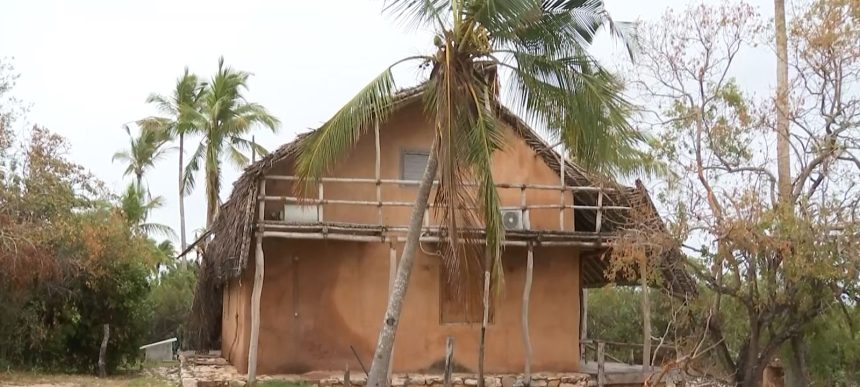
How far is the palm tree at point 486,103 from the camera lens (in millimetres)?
9914

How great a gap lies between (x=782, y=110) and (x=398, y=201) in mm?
6319

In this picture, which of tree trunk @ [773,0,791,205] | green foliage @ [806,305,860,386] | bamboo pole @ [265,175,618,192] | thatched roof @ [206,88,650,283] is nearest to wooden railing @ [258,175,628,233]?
bamboo pole @ [265,175,618,192]

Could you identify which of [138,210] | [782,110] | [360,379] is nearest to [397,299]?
[360,379]

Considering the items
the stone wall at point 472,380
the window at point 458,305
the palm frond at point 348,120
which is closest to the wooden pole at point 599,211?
the window at point 458,305

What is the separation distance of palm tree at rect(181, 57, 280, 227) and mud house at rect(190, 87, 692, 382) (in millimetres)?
10725

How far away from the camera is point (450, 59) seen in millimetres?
10195

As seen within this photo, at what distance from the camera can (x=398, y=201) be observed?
14812 mm

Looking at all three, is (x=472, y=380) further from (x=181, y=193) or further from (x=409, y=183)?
(x=181, y=193)

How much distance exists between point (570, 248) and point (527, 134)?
2177 millimetres

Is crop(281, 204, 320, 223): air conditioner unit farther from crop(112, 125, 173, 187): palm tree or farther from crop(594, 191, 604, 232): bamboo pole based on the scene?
crop(112, 125, 173, 187): palm tree

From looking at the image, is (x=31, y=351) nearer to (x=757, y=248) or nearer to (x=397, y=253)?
(x=397, y=253)

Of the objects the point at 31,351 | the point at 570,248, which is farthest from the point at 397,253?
the point at 31,351

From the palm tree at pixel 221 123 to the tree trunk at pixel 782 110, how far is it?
17.4m

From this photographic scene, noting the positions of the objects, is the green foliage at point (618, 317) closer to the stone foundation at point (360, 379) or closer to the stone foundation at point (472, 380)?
the stone foundation at point (472, 380)
